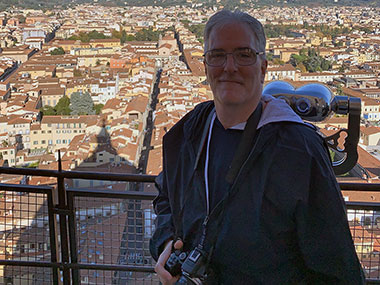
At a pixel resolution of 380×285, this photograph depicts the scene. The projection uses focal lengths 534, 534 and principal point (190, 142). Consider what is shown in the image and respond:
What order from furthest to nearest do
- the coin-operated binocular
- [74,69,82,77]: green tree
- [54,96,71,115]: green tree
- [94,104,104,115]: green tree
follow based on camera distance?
1. [74,69,82,77]: green tree
2. [94,104,104,115]: green tree
3. [54,96,71,115]: green tree
4. the coin-operated binocular

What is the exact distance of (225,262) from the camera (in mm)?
648

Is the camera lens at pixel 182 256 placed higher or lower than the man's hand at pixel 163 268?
higher

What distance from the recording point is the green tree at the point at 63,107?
14.9m

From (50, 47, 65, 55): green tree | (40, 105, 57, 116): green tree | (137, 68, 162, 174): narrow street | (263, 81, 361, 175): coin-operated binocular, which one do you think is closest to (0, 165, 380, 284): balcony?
(263, 81, 361, 175): coin-operated binocular

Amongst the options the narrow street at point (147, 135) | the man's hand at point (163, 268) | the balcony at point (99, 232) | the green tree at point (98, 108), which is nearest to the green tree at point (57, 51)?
the narrow street at point (147, 135)

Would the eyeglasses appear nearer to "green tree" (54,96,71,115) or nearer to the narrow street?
the narrow street

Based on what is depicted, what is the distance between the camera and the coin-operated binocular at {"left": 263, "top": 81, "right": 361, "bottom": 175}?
34.3 inches

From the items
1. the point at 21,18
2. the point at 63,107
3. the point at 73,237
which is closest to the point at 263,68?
the point at 73,237

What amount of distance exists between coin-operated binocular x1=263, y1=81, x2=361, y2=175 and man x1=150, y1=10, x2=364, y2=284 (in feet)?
0.73

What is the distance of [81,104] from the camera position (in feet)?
48.1

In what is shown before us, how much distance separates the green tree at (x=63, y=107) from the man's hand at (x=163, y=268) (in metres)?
14.4

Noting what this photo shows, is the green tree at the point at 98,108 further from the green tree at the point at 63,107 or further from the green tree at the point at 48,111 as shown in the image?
the green tree at the point at 48,111

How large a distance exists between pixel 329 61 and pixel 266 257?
77.6 ft

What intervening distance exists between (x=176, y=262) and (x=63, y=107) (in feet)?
48.6
